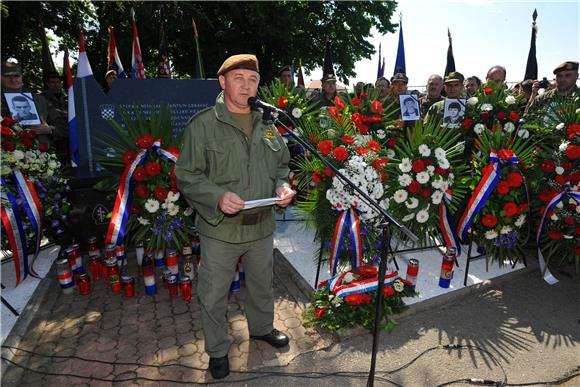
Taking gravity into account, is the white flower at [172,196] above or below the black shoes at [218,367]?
above

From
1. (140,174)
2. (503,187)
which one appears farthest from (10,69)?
(503,187)

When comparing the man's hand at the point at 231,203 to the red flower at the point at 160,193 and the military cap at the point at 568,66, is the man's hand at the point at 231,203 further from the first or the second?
the military cap at the point at 568,66

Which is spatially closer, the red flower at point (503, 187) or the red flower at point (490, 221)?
the red flower at point (503, 187)

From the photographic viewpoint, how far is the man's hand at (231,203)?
7.38ft

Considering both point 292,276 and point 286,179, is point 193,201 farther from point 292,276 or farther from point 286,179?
point 292,276

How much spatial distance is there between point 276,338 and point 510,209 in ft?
9.68

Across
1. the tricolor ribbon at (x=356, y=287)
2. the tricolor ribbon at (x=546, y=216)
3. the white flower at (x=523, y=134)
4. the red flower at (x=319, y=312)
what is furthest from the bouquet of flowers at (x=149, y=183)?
the tricolor ribbon at (x=546, y=216)

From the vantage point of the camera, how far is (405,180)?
153 inches

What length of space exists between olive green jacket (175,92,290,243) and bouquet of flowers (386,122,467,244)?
6.16 feet

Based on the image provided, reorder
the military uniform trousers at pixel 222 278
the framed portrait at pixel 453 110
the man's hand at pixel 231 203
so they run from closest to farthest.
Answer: the man's hand at pixel 231 203 → the military uniform trousers at pixel 222 278 → the framed portrait at pixel 453 110

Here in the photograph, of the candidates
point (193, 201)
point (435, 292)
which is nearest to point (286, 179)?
point (193, 201)

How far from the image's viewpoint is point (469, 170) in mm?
4410

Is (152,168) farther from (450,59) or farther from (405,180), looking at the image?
(450,59)

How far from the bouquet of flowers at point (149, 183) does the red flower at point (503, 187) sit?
354 cm
